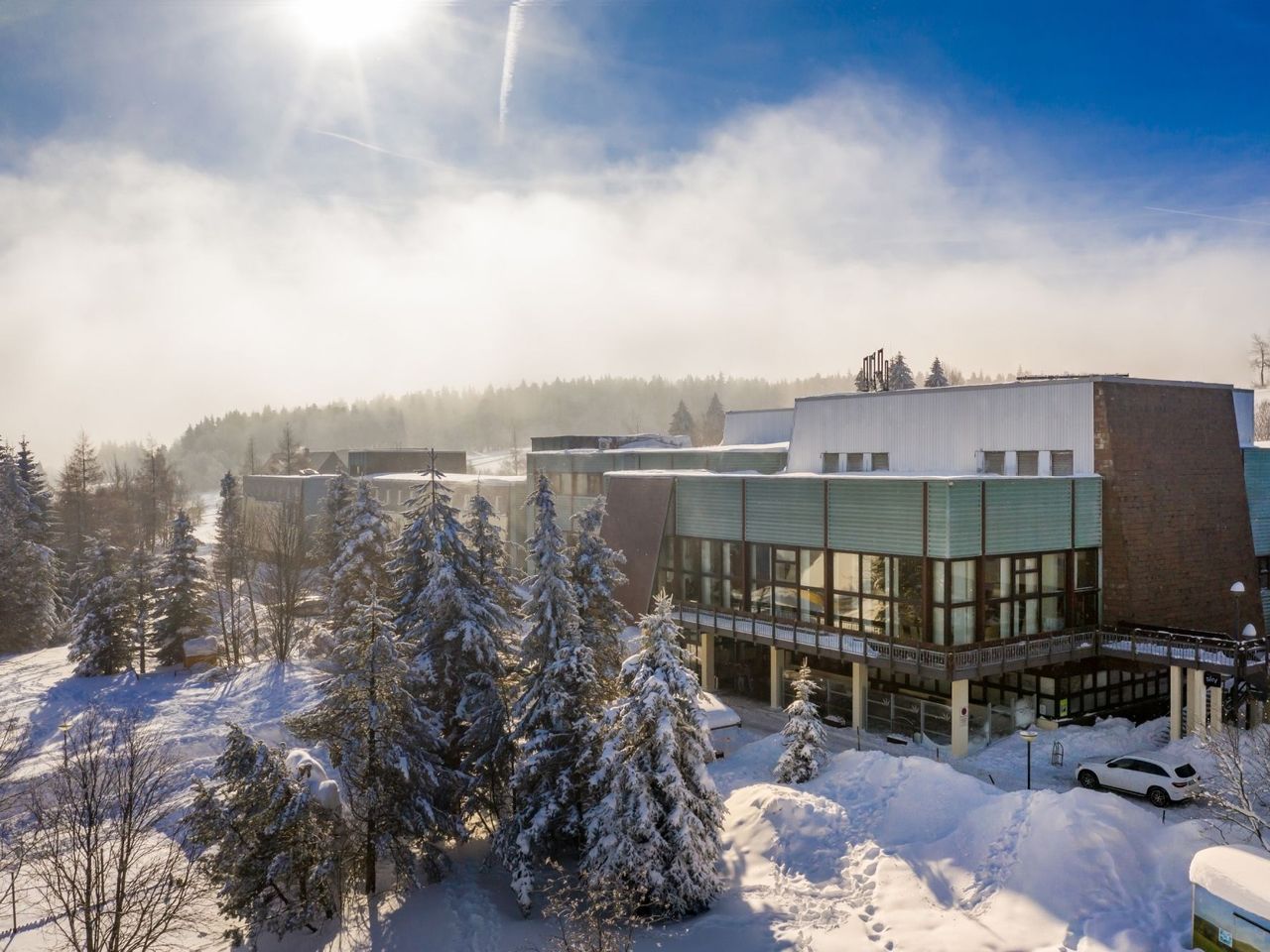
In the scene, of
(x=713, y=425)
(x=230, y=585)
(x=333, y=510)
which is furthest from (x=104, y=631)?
(x=713, y=425)

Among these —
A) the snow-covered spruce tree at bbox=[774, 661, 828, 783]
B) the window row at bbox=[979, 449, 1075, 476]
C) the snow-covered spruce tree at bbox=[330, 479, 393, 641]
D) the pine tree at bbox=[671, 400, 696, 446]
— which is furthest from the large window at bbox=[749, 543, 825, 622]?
the pine tree at bbox=[671, 400, 696, 446]

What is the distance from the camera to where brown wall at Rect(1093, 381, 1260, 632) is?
2736cm

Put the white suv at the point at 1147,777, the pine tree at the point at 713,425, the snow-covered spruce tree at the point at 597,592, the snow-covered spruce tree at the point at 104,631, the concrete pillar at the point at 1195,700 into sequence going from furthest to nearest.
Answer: the pine tree at the point at 713,425, the snow-covered spruce tree at the point at 104,631, the snow-covered spruce tree at the point at 597,592, the concrete pillar at the point at 1195,700, the white suv at the point at 1147,777

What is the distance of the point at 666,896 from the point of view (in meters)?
17.2

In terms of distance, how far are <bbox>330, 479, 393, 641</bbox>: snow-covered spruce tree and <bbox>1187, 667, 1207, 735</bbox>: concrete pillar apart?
2893 centimetres

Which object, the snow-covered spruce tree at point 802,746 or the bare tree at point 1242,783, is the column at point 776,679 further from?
the bare tree at point 1242,783

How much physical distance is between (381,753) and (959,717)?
16931 millimetres

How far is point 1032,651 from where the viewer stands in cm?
2545

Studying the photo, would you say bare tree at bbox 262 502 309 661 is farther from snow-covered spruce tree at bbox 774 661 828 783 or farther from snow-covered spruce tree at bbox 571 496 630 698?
snow-covered spruce tree at bbox 774 661 828 783

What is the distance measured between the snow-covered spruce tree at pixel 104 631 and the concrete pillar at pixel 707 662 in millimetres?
28724

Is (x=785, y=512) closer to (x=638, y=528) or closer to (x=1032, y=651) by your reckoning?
(x=638, y=528)

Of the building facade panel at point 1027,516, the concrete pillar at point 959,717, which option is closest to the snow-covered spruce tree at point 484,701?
the concrete pillar at point 959,717

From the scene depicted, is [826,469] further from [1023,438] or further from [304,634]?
[304,634]

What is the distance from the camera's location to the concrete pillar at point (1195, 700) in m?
24.2
